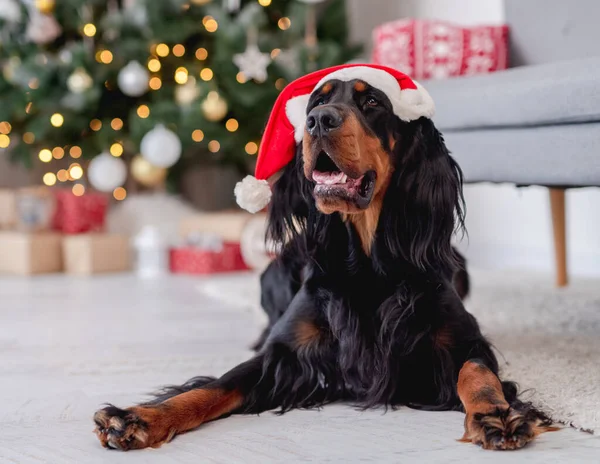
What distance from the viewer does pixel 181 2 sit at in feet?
12.9

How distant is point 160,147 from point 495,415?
2694 millimetres

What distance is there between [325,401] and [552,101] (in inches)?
35.1

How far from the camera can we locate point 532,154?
208 cm

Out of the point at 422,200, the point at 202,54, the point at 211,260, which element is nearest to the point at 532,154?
the point at 422,200

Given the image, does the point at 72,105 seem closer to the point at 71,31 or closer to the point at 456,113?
the point at 71,31

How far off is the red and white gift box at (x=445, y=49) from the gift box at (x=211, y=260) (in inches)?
47.2

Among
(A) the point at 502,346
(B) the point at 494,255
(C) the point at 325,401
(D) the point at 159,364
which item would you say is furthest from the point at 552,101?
(B) the point at 494,255

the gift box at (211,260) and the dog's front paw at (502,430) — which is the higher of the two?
the dog's front paw at (502,430)

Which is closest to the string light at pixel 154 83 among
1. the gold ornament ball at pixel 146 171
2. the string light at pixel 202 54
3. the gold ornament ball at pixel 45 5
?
the string light at pixel 202 54

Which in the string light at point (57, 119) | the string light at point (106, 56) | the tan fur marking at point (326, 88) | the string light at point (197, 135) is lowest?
the string light at point (197, 135)

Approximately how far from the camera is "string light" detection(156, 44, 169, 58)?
411cm

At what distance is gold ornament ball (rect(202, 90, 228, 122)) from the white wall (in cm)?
117

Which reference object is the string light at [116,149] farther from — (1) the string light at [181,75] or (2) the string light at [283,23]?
(2) the string light at [283,23]

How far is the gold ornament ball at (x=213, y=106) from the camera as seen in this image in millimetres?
3881
